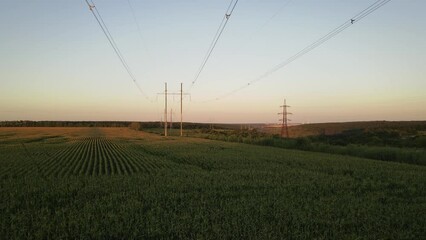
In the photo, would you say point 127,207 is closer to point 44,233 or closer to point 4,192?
point 44,233

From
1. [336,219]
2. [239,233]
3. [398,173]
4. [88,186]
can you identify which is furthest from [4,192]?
[398,173]

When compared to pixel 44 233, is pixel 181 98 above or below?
above

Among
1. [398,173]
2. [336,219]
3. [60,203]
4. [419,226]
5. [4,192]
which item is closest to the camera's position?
[419,226]

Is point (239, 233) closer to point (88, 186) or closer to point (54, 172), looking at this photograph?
point (88, 186)

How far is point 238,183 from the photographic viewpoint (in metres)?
15.4

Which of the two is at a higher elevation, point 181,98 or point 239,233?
point 181,98

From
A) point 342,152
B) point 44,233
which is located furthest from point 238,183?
point 342,152

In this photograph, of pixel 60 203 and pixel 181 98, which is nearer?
pixel 60 203

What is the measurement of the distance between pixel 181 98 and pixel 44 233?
201ft

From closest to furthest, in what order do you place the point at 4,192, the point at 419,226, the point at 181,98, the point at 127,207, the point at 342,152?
the point at 419,226, the point at 127,207, the point at 4,192, the point at 342,152, the point at 181,98

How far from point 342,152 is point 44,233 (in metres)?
32.1

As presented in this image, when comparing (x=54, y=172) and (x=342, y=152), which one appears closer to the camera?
(x=54, y=172)

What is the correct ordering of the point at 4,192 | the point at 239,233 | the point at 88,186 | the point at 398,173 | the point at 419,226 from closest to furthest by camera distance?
the point at 239,233, the point at 419,226, the point at 4,192, the point at 88,186, the point at 398,173

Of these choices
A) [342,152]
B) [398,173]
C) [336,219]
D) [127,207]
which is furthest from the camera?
[342,152]
